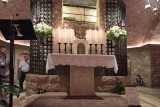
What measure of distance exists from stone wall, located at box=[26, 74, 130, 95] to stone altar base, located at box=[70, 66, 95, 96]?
1007 mm

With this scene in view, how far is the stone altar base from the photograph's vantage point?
14.8 feet

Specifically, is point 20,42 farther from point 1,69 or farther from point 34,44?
point 1,69

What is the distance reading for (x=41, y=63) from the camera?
221 inches

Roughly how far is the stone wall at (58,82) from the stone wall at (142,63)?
4.06m

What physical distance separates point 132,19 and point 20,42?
8192mm

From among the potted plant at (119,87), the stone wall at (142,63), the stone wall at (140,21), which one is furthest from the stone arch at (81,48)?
the stone wall at (142,63)

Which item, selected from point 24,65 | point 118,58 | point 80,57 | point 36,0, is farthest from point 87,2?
point 24,65

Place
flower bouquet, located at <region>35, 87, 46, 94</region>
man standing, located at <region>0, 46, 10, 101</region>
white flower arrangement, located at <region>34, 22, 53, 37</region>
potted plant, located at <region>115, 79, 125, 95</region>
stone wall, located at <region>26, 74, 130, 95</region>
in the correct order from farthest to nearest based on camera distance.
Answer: stone wall, located at <region>26, 74, 130, 95</region> → potted plant, located at <region>115, 79, 125, 95</region> → flower bouquet, located at <region>35, 87, 46, 94</region> → white flower arrangement, located at <region>34, 22, 53, 37</region> → man standing, located at <region>0, 46, 10, 101</region>

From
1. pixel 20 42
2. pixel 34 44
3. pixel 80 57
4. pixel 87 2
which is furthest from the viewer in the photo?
pixel 20 42

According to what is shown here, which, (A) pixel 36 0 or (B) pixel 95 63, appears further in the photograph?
(A) pixel 36 0

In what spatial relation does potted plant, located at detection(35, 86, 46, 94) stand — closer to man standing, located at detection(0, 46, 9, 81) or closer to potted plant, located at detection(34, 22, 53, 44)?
man standing, located at detection(0, 46, 9, 81)

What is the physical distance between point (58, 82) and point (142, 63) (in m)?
6.68

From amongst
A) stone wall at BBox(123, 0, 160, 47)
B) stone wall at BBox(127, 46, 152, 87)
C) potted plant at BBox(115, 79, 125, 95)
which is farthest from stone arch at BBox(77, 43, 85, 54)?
stone wall at BBox(127, 46, 152, 87)

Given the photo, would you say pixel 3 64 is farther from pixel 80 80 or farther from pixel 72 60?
pixel 80 80
